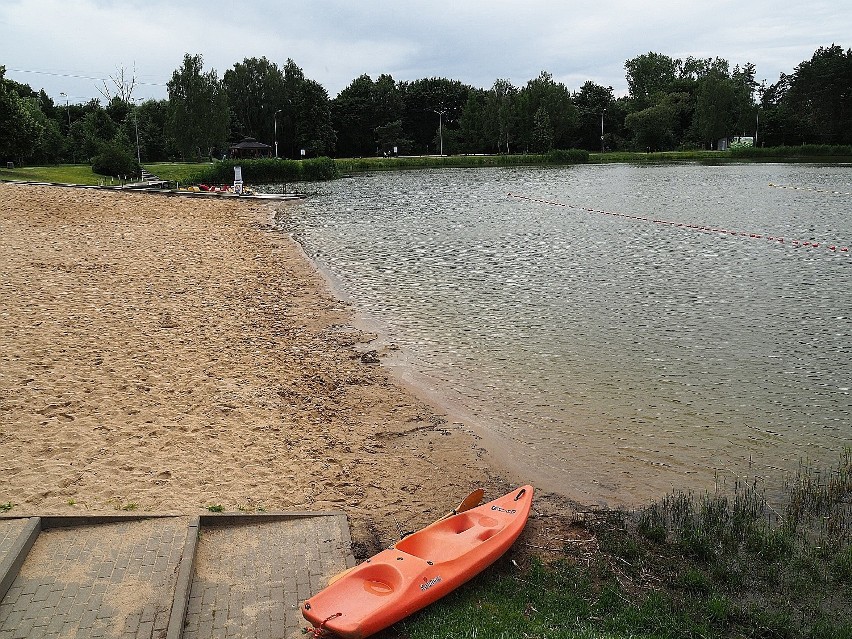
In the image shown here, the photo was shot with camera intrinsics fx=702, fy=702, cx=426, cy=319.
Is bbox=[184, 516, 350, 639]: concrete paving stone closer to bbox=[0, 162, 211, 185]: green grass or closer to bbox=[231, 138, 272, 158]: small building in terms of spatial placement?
bbox=[0, 162, 211, 185]: green grass

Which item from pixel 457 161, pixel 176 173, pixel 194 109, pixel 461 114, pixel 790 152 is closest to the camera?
pixel 176 173

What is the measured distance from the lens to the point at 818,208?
121ft

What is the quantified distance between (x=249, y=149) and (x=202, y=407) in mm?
78954

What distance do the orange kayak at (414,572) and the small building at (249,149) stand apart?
72.8 meters

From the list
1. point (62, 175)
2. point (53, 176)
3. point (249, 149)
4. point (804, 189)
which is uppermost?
point (249, 149)

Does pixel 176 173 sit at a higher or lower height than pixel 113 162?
lower

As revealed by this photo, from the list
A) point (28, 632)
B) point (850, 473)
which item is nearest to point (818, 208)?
point (850, 473)

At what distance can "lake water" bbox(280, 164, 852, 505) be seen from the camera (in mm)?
9406

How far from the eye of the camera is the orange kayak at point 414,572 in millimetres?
5293

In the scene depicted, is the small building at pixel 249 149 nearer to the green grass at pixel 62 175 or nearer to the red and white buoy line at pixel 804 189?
the green grass at pixel 62 175

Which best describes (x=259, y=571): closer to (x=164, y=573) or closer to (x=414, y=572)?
(x=164, y=573)

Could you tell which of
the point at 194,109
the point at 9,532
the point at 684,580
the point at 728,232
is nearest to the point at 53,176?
the point at 194,109

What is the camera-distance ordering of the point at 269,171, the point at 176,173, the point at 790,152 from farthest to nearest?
the point at 790,152 < the point at 269,171 < the point at 176,173

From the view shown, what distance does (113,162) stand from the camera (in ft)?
152
